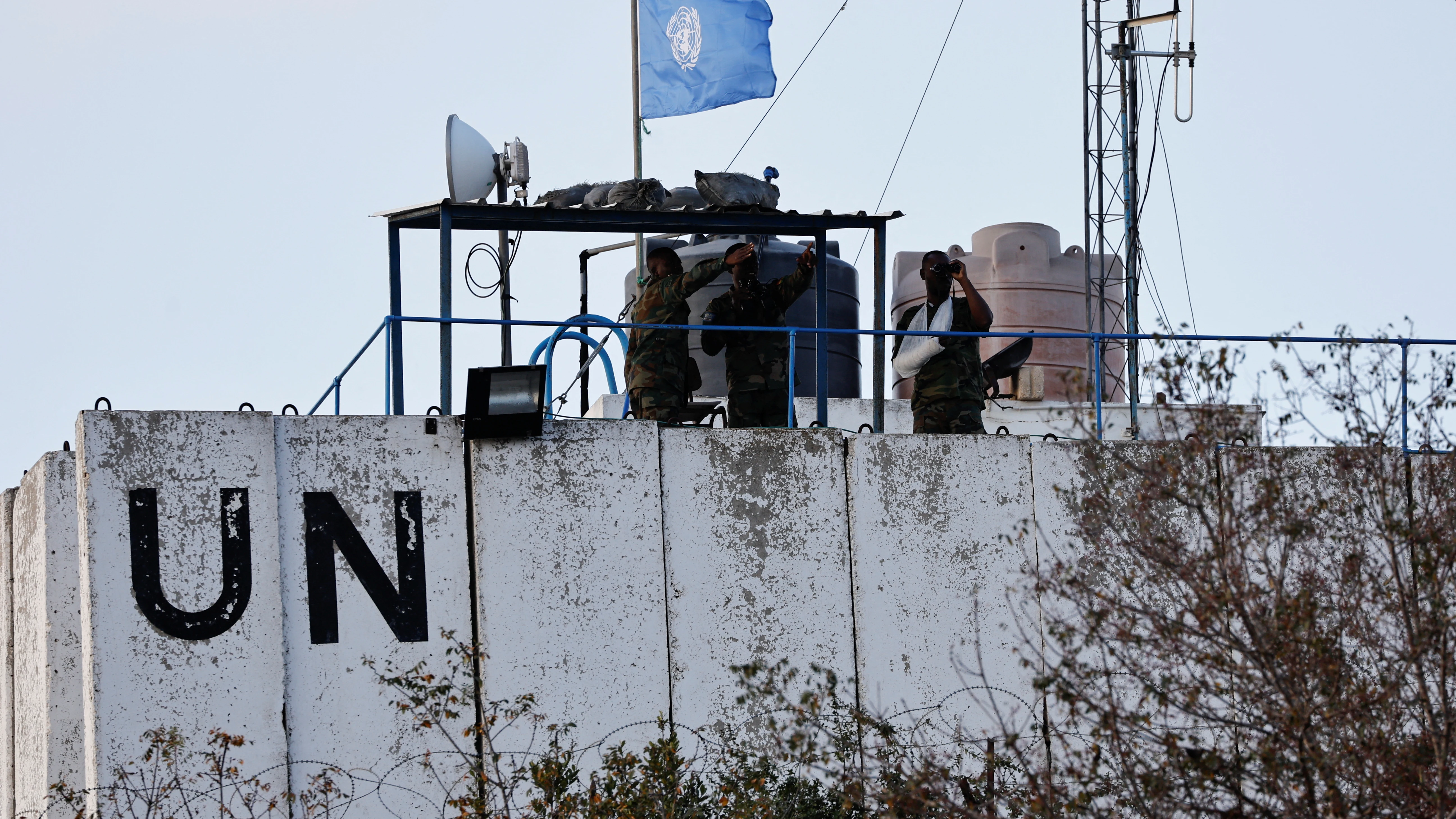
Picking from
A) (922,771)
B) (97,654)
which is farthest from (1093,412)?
(97,654)

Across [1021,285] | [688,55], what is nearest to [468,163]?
[688,55]

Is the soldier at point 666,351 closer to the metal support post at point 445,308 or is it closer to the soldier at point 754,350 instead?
the soldier at point 754,350

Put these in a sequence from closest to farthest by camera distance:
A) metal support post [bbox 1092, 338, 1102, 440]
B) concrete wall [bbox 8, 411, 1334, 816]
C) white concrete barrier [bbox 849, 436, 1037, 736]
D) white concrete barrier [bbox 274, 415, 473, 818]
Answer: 1. concrete wall [bbox 8, 411, 1334, 816]
2. white concrete barrier [bbox 274, 415, 473, 818]
3. metal support post [bbox 1092, 338, 1102, 440]
4. white concrete barrier [bbox 849, 436, 1037, 736]

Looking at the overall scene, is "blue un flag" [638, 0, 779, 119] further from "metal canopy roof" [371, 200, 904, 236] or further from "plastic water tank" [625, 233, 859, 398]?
"metal canopy roof" [371, 200, 904, 236]

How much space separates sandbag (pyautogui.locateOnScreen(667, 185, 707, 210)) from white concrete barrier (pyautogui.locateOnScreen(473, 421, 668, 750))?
6.14 feet

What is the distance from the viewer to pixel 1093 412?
→ 32.2ft

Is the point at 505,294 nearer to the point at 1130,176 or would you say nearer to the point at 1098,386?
the point at 1098,386

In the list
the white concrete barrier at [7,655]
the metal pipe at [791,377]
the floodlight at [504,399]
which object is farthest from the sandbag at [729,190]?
the white concrete barrier at [7,655]

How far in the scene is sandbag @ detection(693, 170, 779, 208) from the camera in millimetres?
10789

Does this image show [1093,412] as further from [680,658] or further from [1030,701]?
[680,658]

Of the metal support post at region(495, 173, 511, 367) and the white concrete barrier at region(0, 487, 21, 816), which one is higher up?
the metal support post at region(495, 173, 511, 367)

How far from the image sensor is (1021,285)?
1680cm

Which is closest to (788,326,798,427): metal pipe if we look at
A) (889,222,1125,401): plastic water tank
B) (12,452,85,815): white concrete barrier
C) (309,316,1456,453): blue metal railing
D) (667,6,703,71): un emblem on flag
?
(309,316,1456,453): blue metal railing

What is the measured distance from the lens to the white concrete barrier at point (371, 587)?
29.1 ft
